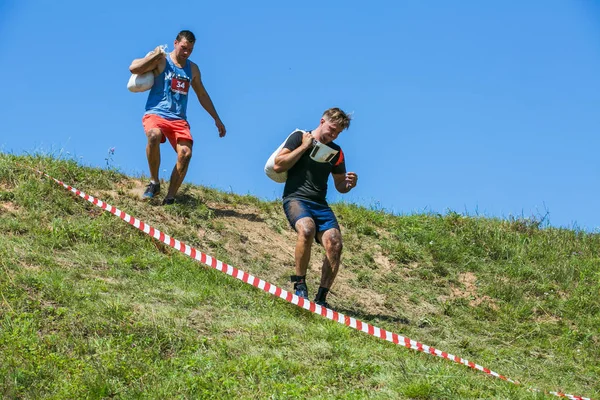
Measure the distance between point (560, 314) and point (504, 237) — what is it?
2.41 m

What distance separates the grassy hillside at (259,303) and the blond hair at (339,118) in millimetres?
2069

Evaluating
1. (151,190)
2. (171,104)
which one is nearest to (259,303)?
(151,190)

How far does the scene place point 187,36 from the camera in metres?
11.4

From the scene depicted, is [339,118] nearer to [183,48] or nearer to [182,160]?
[182,160]

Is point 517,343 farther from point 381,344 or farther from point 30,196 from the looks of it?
point 30,196

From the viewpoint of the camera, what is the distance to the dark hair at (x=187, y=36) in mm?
11359

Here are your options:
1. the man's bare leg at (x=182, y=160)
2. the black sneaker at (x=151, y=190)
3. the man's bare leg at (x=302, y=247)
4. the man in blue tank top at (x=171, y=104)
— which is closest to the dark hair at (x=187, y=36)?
the man in blue tank top at (x=171, y=104)

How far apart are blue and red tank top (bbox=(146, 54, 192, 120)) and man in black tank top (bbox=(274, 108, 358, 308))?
2489 mm

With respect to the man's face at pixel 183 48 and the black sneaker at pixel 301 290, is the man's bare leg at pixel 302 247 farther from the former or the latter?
the man's face at pixel 183 48

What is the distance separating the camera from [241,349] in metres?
7.34

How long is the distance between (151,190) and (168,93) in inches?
53.1

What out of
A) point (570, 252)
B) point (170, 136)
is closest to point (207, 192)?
point (170, 136)

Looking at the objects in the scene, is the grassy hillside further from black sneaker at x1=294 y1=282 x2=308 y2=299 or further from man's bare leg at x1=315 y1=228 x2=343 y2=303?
man's bare leg at x1=315 y1=228 x2=343 y2=303

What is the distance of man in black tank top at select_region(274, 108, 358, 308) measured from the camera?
9.22 metres
